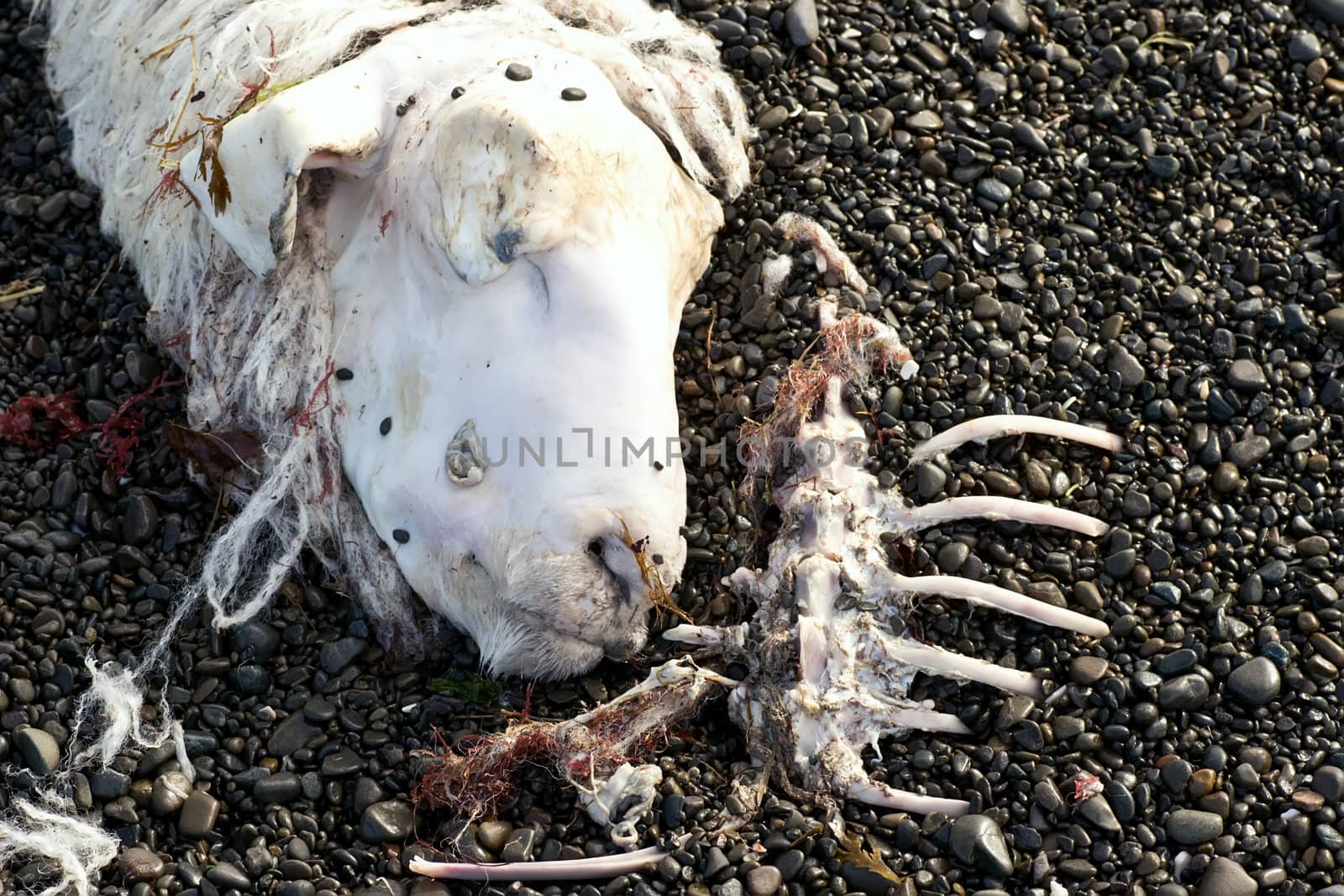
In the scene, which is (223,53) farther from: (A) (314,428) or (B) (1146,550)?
(B) (1146,550)

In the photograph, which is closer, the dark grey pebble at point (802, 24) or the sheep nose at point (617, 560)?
the sheep nose at point (617, 560)

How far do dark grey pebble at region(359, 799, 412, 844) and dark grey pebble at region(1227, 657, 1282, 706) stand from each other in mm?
2697

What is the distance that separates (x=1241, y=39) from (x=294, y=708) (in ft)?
16.0

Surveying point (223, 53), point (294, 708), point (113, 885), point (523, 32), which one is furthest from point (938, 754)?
point (223, 53)

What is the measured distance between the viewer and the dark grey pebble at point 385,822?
4.16m

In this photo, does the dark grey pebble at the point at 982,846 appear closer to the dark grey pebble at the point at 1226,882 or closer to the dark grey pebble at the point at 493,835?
the dark grey pebble at the point at 1226,882

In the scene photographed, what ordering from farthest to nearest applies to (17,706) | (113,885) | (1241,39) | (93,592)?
(1241,39), (93,592), (17,706), (113,885)

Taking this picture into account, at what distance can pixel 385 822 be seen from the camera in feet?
13.7

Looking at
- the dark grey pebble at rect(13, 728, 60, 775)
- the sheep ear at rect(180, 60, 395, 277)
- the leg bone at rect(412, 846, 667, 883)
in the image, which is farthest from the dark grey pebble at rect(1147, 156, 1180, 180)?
the dark grey pebble at rect(13, 728, 60, 775)

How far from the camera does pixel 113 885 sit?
406cm

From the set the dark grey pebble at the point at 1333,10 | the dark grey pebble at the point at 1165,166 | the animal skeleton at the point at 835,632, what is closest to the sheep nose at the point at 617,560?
the animal skeleton at the point at 835,632

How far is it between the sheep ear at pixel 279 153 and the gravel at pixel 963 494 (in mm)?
893

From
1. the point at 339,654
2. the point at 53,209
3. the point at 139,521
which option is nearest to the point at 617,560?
the point at 339,654

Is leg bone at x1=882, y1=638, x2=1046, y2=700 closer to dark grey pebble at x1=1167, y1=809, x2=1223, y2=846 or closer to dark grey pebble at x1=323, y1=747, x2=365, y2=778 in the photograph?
dark grey pebble at x1=1167, y1=809, x2=1223, y2=846
